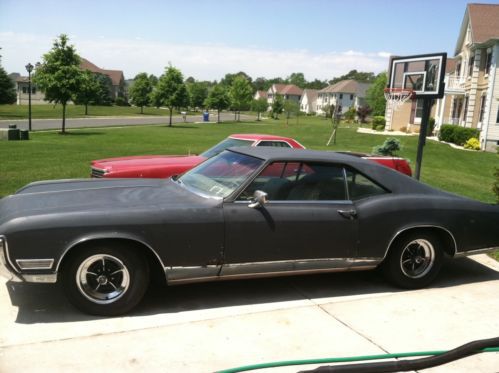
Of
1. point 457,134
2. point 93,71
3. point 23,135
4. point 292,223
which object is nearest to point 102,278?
point 292,223

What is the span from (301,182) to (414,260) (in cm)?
147

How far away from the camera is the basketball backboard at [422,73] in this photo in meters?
9.71

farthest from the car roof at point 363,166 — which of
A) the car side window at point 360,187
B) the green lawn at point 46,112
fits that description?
the green lawn at point 46,112

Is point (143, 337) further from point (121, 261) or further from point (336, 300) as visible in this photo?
point (336, 300)

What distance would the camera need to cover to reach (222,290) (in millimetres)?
4598

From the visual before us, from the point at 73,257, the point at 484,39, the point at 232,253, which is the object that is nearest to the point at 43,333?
the point at 73,257

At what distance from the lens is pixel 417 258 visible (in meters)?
4.82

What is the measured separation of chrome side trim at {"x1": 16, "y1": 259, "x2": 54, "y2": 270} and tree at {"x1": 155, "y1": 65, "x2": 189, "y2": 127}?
4044 centimetres

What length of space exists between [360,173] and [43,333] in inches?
126

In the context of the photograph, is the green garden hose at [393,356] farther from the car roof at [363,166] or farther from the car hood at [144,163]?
the car hood at [144,163]

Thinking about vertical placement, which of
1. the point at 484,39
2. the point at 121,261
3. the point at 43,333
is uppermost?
the point at 484,39

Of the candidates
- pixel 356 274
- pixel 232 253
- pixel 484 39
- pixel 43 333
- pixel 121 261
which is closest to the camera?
pixel 43 333

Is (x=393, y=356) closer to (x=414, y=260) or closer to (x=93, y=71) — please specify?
(x=414, y=260)

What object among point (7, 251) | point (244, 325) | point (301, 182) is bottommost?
point (244, 325)
